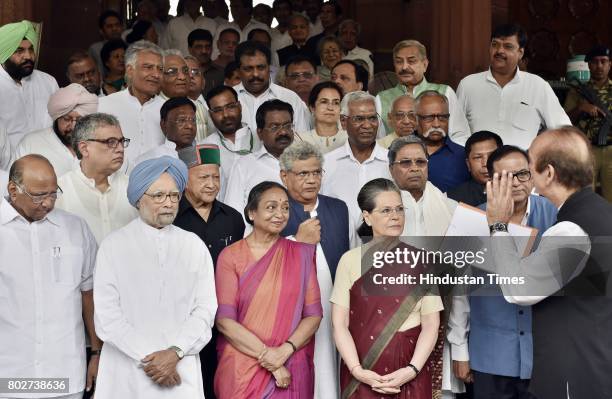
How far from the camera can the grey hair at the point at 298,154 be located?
618 centimetres

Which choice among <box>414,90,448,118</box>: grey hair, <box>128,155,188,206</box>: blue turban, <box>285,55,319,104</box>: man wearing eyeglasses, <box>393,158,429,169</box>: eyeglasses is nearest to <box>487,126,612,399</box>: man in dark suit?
<box>393,158,429,169</box>: eyeglasses

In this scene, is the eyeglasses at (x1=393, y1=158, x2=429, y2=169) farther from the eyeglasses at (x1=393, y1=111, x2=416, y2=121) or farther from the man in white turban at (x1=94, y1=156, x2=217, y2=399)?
the man in white turban at (x1=94, y1=156, x2=217, y2=399)

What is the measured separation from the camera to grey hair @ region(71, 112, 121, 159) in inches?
239

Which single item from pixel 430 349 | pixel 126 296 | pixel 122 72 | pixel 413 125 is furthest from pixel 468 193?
pixel 122 72

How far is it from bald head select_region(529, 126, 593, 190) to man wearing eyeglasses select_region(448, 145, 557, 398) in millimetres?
1094

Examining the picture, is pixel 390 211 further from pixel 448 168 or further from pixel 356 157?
pixel 448 168

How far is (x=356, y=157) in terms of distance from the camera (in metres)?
6.91

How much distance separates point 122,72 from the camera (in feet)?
30.3

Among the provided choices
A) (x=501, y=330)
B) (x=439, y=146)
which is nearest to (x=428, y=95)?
(x=439, y=146)

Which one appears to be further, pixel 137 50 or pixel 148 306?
pixel 137 50

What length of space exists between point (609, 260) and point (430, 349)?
4.03ft

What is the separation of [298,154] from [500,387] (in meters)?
1.69

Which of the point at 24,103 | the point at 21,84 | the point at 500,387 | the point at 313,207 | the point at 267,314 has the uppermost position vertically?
the point at 21,84

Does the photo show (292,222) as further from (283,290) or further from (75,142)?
(75,142)
